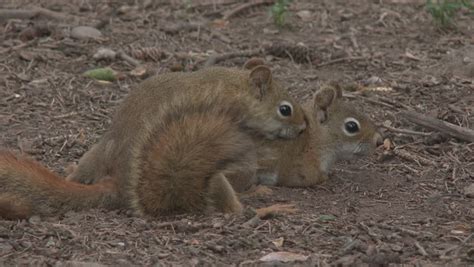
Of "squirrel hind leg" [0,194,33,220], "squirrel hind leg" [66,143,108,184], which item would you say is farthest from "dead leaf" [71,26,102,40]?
"squirrel hind leg" [0,194,33,220]

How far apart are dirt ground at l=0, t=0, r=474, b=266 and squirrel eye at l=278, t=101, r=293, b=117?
0.39m

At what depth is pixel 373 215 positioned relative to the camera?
4.53m

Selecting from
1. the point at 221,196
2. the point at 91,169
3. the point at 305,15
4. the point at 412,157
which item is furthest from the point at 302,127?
the point at 305,15

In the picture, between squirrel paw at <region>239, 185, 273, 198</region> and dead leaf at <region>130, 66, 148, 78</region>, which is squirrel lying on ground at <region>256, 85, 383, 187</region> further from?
dead leaf at <region>130, 66, 148, 78</region>

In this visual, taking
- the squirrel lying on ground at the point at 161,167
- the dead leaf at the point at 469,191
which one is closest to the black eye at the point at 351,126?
the dead leaf at the point at 469,191

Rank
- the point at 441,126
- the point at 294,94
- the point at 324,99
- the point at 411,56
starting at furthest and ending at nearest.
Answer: the point at 411,56 → the point at 294,94 → the point at 441,126 → the point at 324,99

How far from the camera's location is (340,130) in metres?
5.43

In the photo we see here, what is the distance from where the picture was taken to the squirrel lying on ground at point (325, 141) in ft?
17.3

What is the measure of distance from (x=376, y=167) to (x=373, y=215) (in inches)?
36.9

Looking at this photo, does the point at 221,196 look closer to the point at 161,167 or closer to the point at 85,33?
the point at 161,167

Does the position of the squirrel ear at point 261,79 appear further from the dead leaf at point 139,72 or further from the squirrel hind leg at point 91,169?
the dead leaf at point 139,72

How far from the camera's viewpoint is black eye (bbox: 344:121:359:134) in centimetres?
541

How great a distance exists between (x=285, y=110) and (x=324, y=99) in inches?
15.2

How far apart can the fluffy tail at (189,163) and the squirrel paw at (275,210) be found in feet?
0.67
